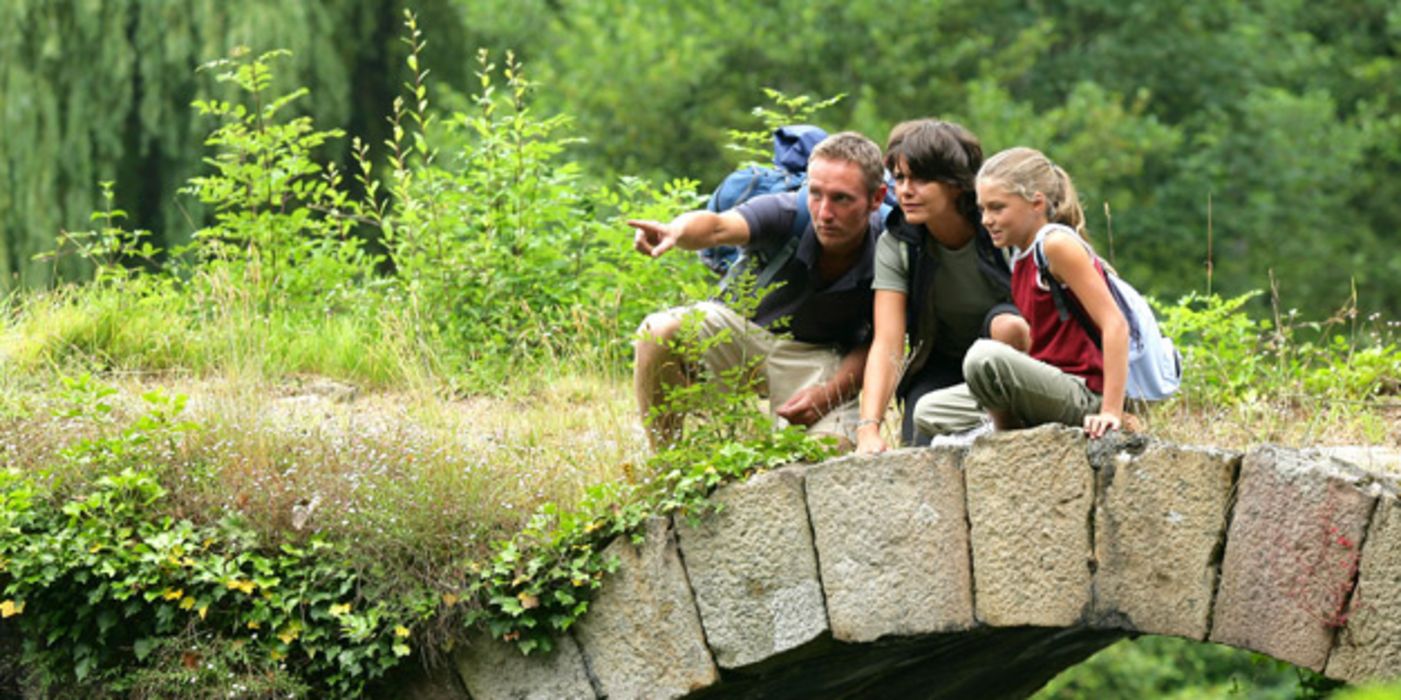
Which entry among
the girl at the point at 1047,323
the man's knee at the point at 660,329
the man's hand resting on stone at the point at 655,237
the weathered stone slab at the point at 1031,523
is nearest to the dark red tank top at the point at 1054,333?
the girl at the point at 1047,323

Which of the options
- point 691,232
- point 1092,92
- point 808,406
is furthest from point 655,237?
point 1092,92

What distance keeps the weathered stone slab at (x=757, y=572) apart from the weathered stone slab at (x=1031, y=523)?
49 centimetres

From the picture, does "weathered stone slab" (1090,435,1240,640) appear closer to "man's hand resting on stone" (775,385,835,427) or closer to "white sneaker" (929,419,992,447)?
"white sneaker" (929,419,992,447)

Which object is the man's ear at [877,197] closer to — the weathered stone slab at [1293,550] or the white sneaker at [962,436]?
the white sneaker at [962,436]

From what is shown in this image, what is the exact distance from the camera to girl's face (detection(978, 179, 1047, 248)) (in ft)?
16.8

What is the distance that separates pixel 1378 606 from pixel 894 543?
127 cm

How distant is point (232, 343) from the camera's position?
7.09m

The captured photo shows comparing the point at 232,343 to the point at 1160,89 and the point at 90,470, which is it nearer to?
the point at 90,470

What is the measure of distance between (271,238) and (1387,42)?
14.1 m

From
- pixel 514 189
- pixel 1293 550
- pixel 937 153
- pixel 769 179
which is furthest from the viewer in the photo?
pixel 514 189

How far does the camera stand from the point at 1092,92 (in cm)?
1659

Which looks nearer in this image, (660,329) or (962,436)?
(962,436)

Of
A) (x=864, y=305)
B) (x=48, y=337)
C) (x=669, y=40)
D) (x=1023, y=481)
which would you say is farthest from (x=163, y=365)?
(x=669, y=40)

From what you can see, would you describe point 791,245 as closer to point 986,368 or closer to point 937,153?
point 937,153
